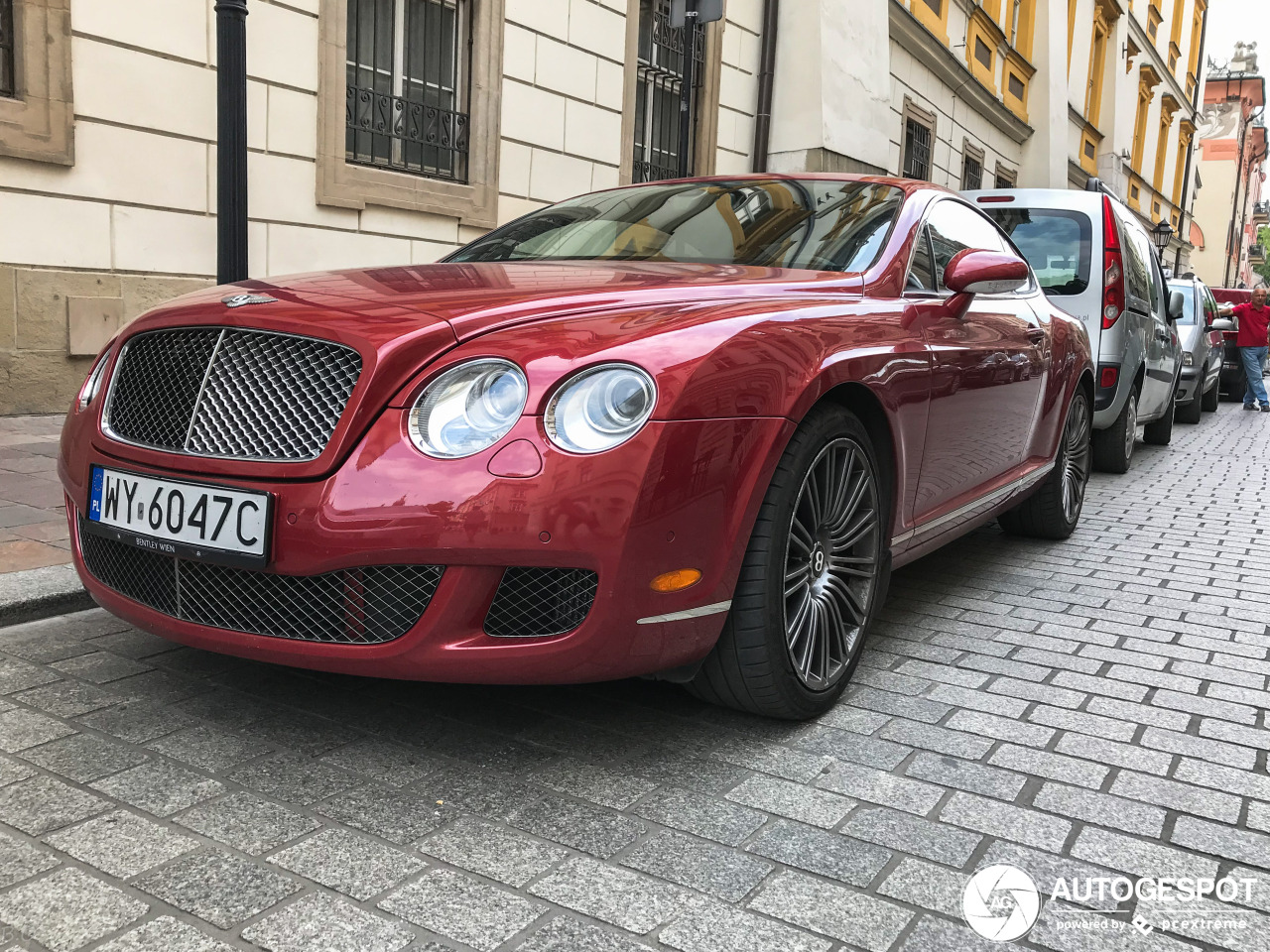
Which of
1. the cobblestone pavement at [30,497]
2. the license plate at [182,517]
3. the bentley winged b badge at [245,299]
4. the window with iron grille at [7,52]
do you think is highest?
the window with iron grille at [7,52]

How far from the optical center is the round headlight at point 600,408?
2203 millimetres

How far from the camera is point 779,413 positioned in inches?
98.3

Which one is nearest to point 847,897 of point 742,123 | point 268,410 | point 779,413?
point 779,413

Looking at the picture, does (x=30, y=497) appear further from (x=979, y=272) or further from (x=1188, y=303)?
(x=1188, y=303)

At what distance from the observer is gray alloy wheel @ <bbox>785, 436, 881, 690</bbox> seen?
106 inches

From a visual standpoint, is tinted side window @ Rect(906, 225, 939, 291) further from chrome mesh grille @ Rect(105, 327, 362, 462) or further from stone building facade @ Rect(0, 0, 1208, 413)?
stone building facade @ Rect(0, 0, 1208, 413)

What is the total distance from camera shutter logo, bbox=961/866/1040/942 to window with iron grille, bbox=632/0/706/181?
9557mm

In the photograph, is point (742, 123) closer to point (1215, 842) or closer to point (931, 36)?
point (931, 36)

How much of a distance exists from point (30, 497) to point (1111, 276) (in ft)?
19.5

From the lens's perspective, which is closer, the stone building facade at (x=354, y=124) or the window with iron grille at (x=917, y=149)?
the stone building facade at (x=354, y=124)

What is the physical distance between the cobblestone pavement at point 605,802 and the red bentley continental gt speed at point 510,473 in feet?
0.81

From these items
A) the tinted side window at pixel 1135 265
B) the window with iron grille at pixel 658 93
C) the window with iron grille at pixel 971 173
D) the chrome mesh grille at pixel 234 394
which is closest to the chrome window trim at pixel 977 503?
the chrome mesh grille at pixel 234 394

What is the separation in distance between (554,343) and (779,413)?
53 centimetres

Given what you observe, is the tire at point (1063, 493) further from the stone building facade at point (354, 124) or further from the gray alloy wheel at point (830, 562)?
the stone building facade at point (354, 124)
